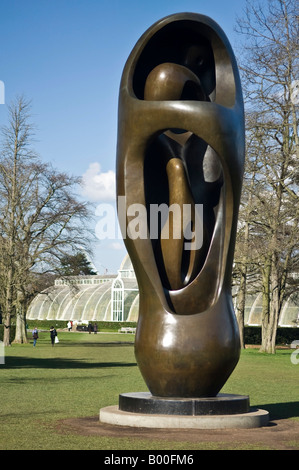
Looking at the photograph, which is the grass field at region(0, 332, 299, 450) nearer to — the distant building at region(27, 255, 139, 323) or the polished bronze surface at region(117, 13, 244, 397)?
the polished bronze surface at region(117, 13, 244, 397)

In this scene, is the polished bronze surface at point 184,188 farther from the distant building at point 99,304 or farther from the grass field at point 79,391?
the distant building at point 99,304

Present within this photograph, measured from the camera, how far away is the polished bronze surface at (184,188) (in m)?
11.0

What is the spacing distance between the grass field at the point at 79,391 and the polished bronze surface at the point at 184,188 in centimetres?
184

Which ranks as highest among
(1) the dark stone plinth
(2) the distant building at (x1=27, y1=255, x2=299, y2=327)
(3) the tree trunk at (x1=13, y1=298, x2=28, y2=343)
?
(2) the distant building at (x1=27, y1=255, x2=299, y2=327)

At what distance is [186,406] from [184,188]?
332 centimetres

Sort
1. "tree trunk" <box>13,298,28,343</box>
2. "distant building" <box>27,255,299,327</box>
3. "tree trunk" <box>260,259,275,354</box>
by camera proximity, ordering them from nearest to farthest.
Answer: "tree trunk" <box>260,259,275,354</box>
"tree trunk" <box>13,298,28,343</box>
"distant building" <box>27,255,299,327</box>

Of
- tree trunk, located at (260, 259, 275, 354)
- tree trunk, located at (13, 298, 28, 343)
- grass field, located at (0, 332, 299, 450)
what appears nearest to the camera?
grass field, located at (0, 332, 299, 450)

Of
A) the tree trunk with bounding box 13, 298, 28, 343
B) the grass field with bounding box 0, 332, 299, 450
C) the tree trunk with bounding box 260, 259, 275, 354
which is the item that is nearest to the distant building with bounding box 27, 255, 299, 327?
the tree trunk with bounding box 13, 298, 28, 343

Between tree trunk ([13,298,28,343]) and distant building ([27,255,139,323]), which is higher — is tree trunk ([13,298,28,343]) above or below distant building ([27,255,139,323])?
below

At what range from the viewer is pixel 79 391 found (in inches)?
637

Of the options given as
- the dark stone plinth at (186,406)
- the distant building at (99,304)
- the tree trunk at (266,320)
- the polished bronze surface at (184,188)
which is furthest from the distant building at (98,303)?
the dark stone plinth at (186,406)

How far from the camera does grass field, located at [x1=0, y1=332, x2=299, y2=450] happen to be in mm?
9180

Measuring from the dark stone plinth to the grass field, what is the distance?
1.23 metres
